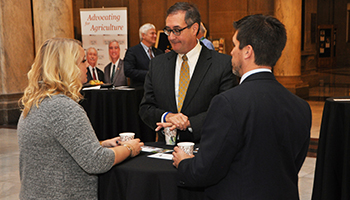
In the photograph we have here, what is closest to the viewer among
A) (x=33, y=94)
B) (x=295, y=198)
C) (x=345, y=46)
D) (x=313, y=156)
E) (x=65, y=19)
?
(x=295, y=198)

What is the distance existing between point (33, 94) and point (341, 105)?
97.4 inches

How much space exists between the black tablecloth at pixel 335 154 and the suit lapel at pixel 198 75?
1265mm

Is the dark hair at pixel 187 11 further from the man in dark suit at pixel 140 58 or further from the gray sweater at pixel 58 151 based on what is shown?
the man in dark suit at pixel 140 58

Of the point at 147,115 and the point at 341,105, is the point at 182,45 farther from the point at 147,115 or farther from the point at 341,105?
the point at 341,105

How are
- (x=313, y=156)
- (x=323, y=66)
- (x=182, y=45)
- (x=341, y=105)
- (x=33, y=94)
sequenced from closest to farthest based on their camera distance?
(x=33, y=94), (x=182, y=45), (x=341, y=105), (x=313, y=156), (x=323, y=66)

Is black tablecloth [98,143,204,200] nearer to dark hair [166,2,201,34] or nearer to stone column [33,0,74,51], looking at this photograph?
dark hair [166,2,201,34]

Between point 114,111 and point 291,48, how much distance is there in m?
6.31

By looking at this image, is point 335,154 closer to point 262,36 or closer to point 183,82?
point 183,82

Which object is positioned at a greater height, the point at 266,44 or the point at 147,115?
the point at 266,44

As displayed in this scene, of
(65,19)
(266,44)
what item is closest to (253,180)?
(266,44)

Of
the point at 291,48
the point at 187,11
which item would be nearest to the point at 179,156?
the point at 187,11

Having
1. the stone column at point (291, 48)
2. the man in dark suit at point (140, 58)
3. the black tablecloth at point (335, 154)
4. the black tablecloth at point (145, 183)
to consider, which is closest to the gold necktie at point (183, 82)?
the black tablecloth at point (145, 183)

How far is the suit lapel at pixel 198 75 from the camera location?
282cm

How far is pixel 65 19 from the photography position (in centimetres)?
834
